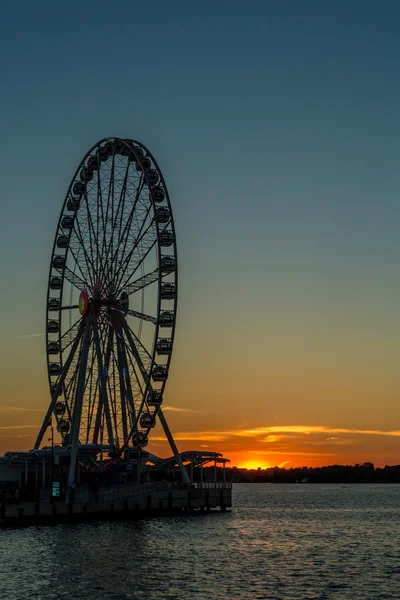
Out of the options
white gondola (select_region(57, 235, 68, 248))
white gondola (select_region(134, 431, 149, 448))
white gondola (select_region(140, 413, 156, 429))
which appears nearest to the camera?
white gondola (select_region(140, 413, 156, 429))

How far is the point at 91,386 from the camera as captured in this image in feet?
277

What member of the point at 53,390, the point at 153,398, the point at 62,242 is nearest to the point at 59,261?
the point at 62,242

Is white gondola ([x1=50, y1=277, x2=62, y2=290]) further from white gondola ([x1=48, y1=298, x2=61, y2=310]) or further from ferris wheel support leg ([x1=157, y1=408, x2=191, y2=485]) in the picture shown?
ferris wheel support leg ([x1=157, y1=408, x2=191, y2=485])

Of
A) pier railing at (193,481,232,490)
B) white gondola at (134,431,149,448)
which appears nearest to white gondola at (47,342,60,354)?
white gondola at (134,431,149,448)

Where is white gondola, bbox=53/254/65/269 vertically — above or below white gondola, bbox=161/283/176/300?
above

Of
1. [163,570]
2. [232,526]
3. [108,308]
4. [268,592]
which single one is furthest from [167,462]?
[268,592]

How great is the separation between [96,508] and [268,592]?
116 ft

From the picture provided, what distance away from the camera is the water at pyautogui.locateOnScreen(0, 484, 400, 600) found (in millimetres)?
46981

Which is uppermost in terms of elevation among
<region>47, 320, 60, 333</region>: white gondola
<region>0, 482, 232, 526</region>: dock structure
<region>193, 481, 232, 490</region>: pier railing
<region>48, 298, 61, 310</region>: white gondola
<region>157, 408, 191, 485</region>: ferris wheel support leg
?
<region>48, 298, 61, 310</region>: white gondola

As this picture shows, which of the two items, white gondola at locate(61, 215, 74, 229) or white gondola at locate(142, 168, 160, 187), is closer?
white gondola at locate(142, 168, 160, 187)

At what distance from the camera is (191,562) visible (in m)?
57.3

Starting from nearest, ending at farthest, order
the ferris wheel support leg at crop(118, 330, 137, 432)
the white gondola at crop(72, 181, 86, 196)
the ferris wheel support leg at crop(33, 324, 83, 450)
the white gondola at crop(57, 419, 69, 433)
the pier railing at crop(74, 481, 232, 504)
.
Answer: the pier railing at crop(74, 481, 232, 504), the ferris wheel support leg at crop(118, 330, 137, 432), the ferris wheel support leg at crop(33, 324, 83, 450), the white gondola at crop(72, 181, 86, 196), the white gondola at crop(57, 419, 69, 433)

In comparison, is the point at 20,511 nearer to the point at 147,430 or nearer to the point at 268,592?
the point at 147,430

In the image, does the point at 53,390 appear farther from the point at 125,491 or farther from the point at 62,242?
the point at 62,242
